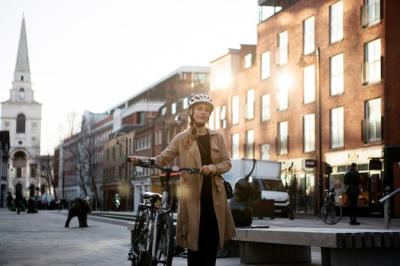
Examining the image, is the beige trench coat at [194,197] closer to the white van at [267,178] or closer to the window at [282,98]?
the white van at [267,178]

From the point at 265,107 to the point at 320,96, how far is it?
25.9 feet

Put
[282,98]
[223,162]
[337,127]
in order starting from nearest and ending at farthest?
[223,162], [337,127], [282,98]

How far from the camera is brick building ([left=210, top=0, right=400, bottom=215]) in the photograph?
3409 cm

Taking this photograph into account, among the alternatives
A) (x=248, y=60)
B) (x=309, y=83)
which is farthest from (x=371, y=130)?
(x=248, y=60)

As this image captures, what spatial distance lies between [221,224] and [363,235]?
5.66 ft

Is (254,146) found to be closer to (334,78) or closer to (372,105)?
(334,78)

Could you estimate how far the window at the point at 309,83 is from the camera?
136ft

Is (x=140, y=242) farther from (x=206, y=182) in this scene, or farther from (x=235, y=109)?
(x=235, y=109)

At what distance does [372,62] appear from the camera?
1384 inches

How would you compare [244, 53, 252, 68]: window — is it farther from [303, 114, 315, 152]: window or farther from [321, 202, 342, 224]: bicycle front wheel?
[321, 202, 342, 224]: bicycle front wheel

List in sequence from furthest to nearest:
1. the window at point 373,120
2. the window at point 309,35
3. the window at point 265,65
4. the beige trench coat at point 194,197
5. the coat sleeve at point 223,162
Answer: the window at point 265,65 → the window at point 309,35 → the window at point 373,120 → the coat sleeve at point 223,162 → the beige trench coat at point 194,197

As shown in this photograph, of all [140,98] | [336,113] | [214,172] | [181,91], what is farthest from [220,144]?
[140,98]

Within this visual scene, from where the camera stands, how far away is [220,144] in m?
6.82

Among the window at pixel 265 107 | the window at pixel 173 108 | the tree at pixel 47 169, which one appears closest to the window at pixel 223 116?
the window at pixel 265 107
